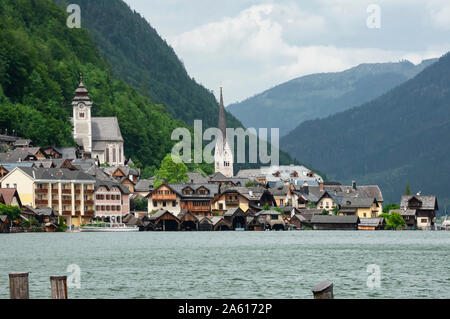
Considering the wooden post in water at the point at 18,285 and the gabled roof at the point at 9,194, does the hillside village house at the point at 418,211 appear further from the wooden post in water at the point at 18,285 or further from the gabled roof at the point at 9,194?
the wooden post in water at the point at 18,285

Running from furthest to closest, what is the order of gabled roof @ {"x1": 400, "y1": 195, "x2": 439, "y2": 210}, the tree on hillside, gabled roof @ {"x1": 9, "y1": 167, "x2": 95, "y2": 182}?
1. the tree on hillside
2. gabled roof @ {"x1": 400, "y1": 195, "x2": 439, "y2": 210}
3. gabled roof @ {"x1": 9, "y1": 167, "x2": 95, "y2": 182}

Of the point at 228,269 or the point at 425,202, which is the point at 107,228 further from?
the point at 228,269

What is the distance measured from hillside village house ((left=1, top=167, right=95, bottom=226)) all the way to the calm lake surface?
50.6 m

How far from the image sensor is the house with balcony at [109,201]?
151 m

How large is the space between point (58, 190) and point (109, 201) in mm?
13158

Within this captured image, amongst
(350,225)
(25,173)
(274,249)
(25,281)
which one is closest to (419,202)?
(350,225)

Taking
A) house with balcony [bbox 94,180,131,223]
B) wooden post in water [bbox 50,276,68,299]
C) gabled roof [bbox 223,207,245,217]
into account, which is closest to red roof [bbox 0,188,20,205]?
house with balcony [bbox 94,180,131,223]

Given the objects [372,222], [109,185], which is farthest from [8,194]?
[372,222]

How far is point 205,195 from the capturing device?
156250mm

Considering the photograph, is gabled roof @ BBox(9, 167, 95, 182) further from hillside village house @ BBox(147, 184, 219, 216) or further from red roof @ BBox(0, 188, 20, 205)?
hillside village house @ BBox(147, 184, 219, 216)

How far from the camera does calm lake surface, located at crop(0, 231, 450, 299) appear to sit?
43.9 metres

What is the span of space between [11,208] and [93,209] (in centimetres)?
2923

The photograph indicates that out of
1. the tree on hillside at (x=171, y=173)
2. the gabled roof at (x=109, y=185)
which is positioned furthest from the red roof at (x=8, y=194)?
the tree on hillside at (x=171, y=173)

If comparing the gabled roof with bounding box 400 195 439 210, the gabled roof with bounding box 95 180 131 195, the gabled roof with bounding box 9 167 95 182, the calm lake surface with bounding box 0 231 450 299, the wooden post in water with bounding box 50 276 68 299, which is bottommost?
the calm lake surface with bounding box 0 231 450 299
